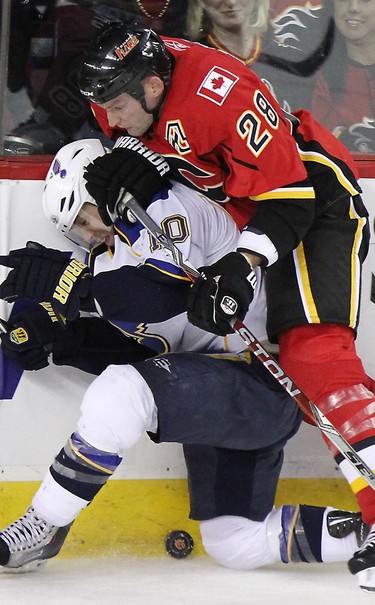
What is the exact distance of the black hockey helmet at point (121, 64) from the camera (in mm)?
2461

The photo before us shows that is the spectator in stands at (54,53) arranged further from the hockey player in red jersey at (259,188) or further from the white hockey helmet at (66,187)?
the hockey player in red jersey at (259,188)

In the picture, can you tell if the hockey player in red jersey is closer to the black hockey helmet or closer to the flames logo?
the black hockey helmet

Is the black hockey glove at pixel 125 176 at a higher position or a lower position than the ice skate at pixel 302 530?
higher

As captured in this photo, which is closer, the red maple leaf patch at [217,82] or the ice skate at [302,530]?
the red maple leaf patch at [217,82]

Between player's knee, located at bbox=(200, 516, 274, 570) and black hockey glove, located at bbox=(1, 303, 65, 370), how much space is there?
0.61 metres

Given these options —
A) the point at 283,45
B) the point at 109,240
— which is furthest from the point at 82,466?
the point at 283,45

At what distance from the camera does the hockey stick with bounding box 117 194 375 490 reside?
238cm

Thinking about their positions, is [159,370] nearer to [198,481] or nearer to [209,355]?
[209,355]

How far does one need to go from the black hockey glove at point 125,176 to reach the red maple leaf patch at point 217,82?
0.27 m

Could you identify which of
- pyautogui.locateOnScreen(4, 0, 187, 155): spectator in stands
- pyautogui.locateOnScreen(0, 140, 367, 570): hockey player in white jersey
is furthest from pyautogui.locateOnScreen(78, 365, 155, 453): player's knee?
pyautogui.locateOnScreen(4, 0, 187, 155): spectator in stands

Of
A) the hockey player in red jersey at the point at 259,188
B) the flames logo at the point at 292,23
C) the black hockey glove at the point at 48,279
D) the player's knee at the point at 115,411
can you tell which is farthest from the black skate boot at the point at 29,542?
the flames logo at the point at 292,23

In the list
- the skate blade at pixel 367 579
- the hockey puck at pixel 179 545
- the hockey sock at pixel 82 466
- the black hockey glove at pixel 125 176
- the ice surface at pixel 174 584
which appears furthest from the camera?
the hockey puck at pixel 179 545

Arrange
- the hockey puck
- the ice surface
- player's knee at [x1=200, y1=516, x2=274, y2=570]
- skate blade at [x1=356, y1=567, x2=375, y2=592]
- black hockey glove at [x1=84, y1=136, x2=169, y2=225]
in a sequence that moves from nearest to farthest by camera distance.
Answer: skate blade at [x1=356, y1=567, x2=375, y2=592] < the ice surface < black hockey glove at [x1=84, y1=136, x2=169, y2=225] < player's knee at [x1=200, y1=516, x2=274, y2=570] < the hockey puck

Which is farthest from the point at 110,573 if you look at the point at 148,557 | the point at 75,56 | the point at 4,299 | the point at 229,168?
the point at 75,56
